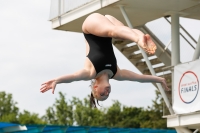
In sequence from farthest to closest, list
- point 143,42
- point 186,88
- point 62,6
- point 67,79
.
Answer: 1. point 62,6
2. point 186,88
3. point 67,79
4. point 143,42

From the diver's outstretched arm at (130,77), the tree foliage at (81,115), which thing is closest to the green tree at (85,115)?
the tree foliage at (81,115)

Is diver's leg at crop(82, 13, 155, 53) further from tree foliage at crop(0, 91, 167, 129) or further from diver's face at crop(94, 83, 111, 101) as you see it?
tree foliage at crop(0, 91, 167, 129)

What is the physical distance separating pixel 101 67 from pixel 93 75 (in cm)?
16

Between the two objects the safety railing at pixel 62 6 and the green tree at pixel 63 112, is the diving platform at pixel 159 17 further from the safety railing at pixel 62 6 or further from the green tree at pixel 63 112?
the green tree at pixel 63 112

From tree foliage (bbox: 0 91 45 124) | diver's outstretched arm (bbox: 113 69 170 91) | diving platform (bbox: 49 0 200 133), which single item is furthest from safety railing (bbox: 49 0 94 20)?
tree foliage (bbox: 0 91 45 124)

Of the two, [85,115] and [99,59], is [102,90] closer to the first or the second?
[99,59]

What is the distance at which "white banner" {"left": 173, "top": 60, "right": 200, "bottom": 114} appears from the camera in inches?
778

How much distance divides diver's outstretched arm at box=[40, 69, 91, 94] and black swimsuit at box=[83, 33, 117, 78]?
0.18 m

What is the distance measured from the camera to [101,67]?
31.8ft

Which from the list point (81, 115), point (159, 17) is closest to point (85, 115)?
point (81, 115)

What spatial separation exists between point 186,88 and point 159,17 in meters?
3.25

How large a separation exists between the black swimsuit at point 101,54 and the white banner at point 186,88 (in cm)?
1000

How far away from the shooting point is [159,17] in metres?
22.5

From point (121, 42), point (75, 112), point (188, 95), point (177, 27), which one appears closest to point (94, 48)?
point (188, 95)
